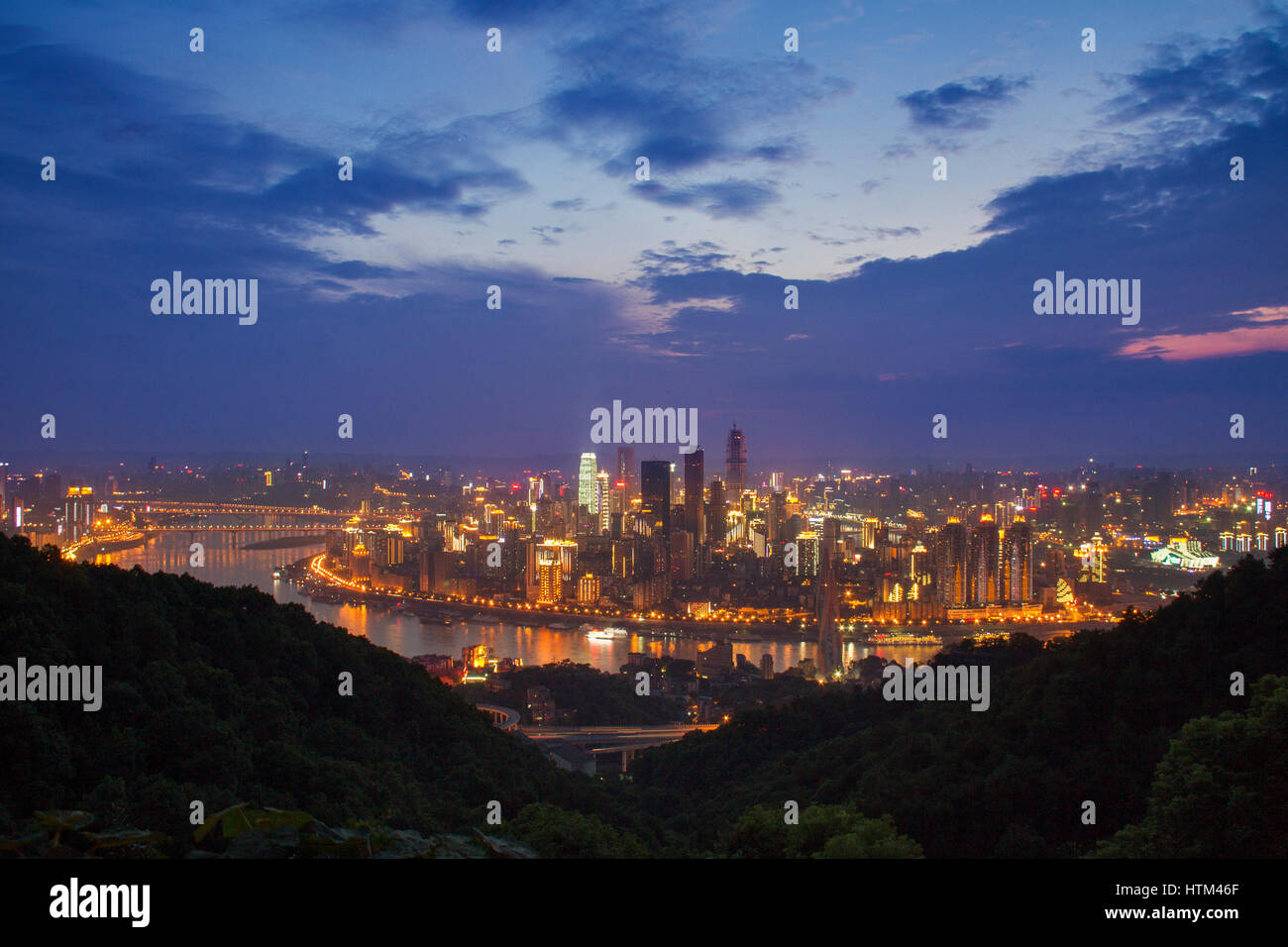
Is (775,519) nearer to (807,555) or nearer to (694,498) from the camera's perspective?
(694,498)

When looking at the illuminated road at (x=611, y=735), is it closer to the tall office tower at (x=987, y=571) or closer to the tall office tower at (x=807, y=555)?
the tall office tower at (x=987, y=571)

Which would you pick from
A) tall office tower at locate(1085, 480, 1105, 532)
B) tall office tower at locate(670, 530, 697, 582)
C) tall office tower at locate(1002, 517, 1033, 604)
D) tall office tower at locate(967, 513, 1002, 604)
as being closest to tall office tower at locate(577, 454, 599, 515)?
tall office tower at locate(670, 530, 697, 582)

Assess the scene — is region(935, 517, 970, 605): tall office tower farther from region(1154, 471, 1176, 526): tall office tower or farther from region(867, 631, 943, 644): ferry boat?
region(1154, 471, 1176, 526): tall office tower
